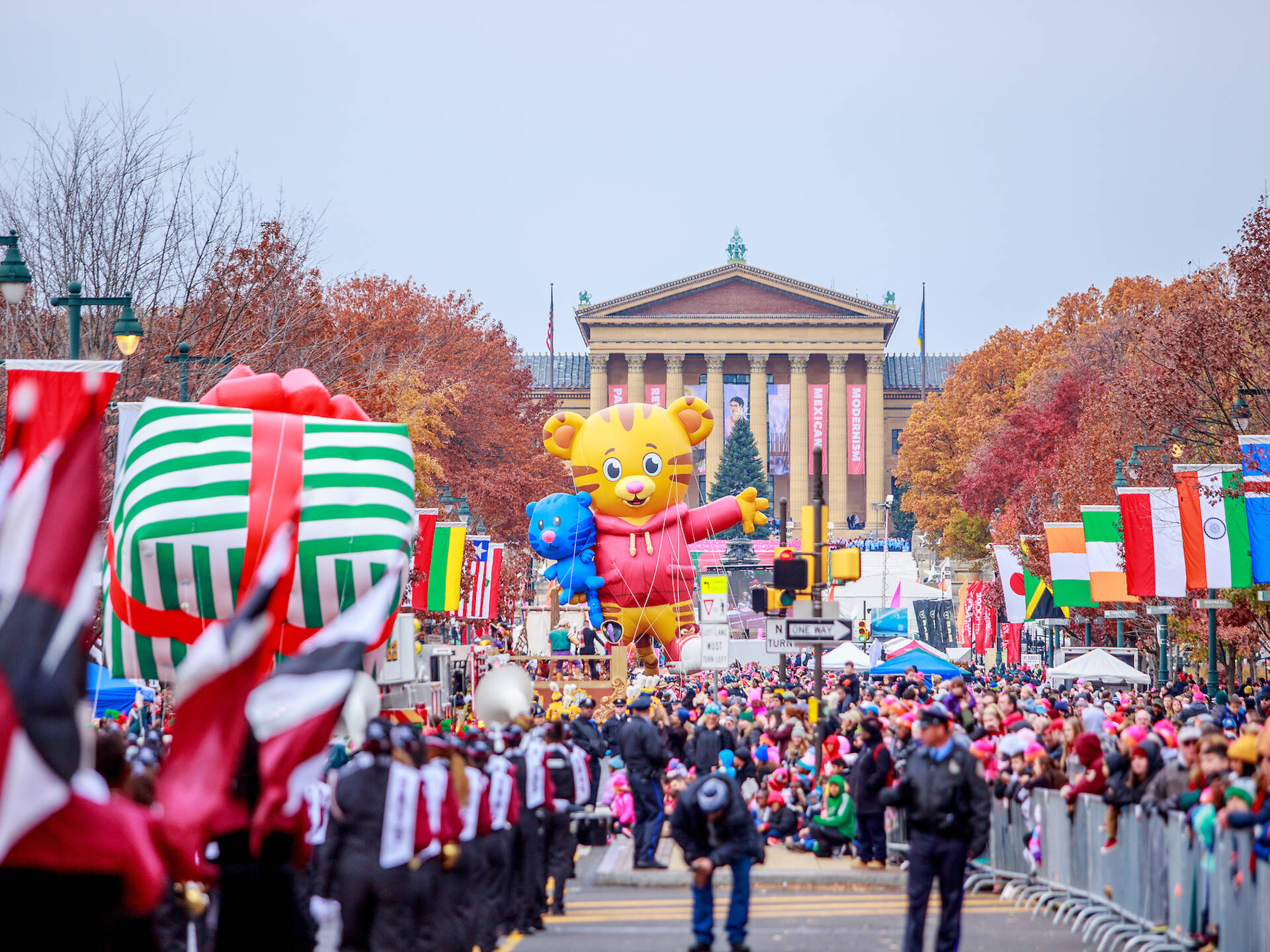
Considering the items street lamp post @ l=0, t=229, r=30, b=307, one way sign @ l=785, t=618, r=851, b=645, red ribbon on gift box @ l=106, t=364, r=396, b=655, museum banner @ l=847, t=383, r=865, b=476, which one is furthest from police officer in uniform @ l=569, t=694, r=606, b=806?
museum banner @ l=847, t=383, r=865, b=476

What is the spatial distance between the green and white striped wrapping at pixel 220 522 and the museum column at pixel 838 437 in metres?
92.4

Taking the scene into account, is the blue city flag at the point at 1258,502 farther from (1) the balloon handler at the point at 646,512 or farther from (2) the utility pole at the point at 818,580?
(1) the balloon handler at the point at 646,512

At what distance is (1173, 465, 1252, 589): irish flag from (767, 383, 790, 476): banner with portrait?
79111 millimetres

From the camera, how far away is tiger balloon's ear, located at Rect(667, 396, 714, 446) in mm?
29422

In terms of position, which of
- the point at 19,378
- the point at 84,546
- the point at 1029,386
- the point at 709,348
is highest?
the point at 709,348

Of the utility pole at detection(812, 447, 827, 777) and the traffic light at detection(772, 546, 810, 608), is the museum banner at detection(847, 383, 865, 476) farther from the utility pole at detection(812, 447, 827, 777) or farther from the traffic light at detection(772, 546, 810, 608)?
the traffic light at detection(772, 546, 810, 608)

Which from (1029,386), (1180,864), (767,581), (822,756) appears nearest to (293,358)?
(822,756)

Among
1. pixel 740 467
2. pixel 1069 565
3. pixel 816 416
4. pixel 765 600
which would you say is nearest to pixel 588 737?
pixel 765 600

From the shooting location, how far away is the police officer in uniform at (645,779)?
15.2 m

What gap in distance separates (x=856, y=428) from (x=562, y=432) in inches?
2948

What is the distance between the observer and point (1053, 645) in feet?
144

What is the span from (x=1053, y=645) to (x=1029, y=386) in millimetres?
16635

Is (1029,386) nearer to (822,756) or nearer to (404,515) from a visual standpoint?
(822,756)

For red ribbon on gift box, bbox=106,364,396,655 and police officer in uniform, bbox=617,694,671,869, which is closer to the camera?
red ribbon on gift box, bbox=106,364,396,655
